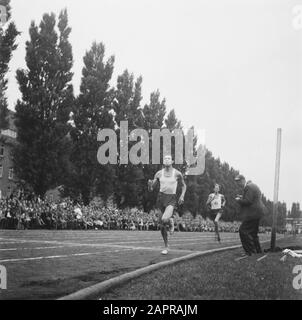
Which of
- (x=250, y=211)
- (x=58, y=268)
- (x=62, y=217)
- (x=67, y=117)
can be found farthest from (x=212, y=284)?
(x=67, y=117)

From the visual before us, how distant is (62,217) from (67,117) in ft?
33.8

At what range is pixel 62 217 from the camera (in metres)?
27.0

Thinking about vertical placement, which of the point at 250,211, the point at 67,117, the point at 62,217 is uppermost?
the point at 67,117

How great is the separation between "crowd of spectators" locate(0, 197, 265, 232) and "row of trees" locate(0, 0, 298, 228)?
464 cm

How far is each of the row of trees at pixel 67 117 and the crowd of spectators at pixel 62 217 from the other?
4.64 meters

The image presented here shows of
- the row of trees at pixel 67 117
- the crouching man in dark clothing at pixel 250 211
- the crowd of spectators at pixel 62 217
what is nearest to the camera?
the crouching man in dark clothing at pixel 250 211

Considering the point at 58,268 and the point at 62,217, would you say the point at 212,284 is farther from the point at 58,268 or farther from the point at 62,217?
the point at 62,217

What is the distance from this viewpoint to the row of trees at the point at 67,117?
34.3 m

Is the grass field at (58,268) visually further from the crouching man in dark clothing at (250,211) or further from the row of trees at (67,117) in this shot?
the row of trees at (67,117)

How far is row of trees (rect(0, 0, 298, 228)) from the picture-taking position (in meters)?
34.3


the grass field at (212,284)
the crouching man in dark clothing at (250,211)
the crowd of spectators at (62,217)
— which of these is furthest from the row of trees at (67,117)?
the grass field at (212,284)

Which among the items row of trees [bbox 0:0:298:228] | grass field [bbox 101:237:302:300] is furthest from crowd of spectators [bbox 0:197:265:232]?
grass field [bbox 101:237:302:300]

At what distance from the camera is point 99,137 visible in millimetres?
38188

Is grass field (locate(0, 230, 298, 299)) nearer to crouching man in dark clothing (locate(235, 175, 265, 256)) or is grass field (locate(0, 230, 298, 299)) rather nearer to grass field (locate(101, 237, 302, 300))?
grass field (locate(101, 237, 302, 300))
